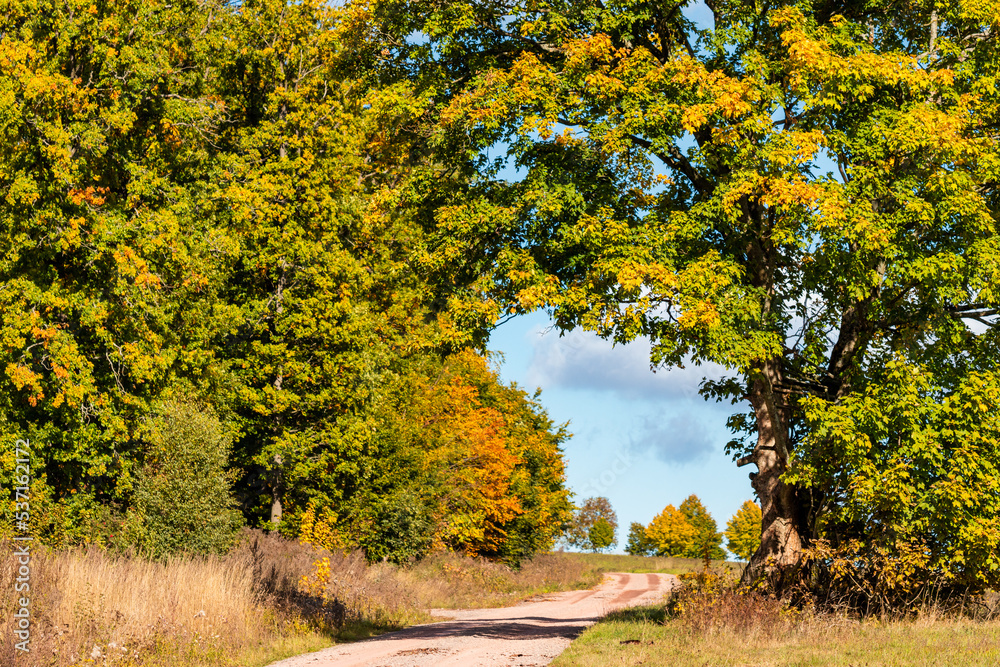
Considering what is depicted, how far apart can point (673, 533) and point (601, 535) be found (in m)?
25.2

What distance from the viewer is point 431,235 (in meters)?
16.5

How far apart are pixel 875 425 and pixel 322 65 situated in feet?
79.4

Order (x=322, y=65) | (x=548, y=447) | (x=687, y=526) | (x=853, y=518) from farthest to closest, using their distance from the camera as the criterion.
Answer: (x=687, y=526) < (x=548, y=447) < (x=322, y=65) < (x=853, y=518)

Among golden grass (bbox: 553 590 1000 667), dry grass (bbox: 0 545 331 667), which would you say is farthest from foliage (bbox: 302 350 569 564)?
golden grass (bbox: 553 590 1000 667)

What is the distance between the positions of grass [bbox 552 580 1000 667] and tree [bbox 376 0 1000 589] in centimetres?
155

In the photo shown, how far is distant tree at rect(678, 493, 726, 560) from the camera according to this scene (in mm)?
102412

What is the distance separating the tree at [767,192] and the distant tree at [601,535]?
382 feet

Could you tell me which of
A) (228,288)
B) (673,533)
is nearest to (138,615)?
(228,288)

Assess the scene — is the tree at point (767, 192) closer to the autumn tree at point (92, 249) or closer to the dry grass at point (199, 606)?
the dry grass at point (199, 606)

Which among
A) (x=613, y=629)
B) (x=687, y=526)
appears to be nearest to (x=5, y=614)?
(x=613, y=629)

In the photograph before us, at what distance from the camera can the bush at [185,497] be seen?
58.4ft

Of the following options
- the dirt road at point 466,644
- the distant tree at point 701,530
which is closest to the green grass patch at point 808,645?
the dirt road at point 466,644

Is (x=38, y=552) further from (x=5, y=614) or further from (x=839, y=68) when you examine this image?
(x=839, y=68)

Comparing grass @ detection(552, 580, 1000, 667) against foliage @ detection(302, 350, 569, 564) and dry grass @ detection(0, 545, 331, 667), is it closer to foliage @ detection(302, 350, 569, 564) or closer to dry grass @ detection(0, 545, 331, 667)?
dry grass @ detection(0, 545, 331, 667)
